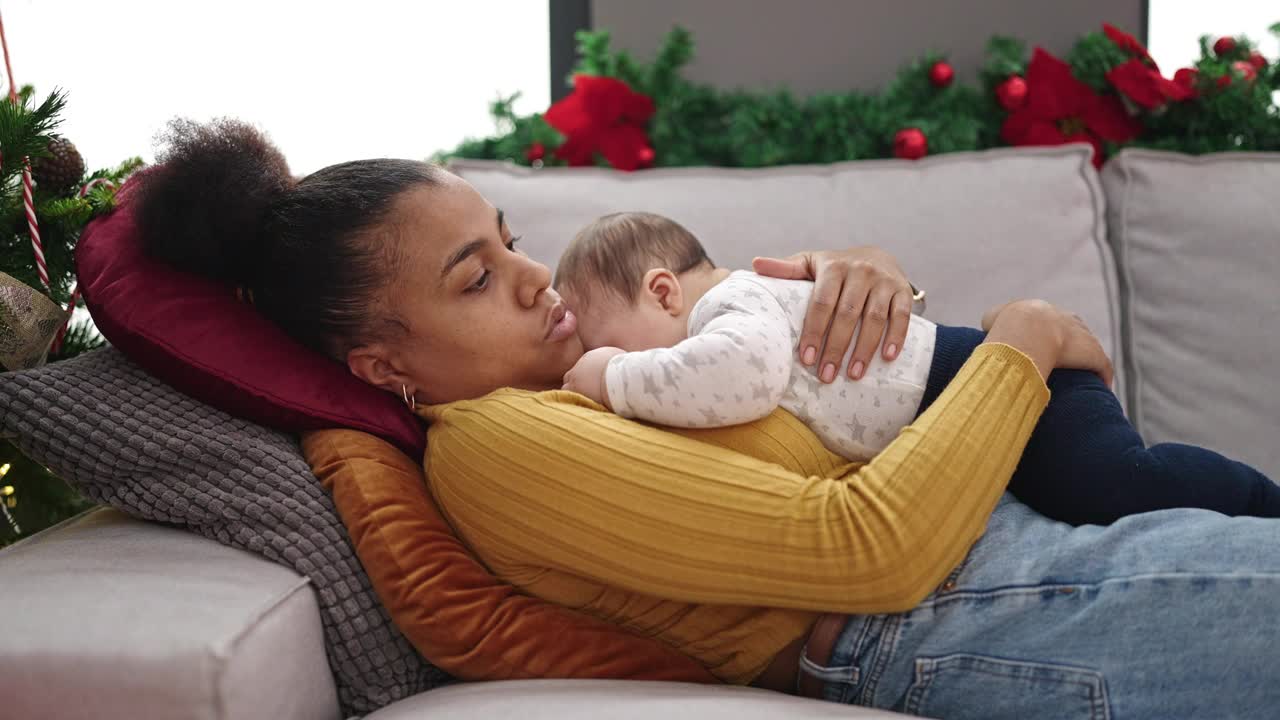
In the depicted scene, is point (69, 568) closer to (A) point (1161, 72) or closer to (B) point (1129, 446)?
(B) point (1129, 446)

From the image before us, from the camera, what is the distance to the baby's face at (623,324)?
124cm

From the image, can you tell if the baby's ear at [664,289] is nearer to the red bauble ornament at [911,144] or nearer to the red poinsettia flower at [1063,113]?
the red bauble ornament at [911,144]

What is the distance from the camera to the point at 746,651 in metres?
1.05

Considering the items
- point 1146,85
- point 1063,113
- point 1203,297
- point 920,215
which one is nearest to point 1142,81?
point 1146,85

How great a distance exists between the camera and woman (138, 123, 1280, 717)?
0.91 m

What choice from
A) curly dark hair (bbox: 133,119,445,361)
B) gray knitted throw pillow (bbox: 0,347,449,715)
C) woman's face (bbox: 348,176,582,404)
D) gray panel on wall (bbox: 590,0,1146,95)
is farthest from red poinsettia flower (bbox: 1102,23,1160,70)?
gray knitted throw pillow (bbox: 0,347,449,715)

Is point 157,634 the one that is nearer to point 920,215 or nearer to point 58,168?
point 58,168

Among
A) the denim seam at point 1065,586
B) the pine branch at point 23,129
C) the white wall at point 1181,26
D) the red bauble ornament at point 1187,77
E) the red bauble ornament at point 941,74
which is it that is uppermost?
the white wall at point 1181,26

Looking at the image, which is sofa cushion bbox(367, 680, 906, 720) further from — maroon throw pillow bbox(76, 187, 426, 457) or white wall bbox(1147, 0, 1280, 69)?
white wall bbox(1147, 0, 1280, 69)

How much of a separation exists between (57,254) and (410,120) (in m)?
1.33

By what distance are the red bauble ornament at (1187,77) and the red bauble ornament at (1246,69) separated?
0.28ft

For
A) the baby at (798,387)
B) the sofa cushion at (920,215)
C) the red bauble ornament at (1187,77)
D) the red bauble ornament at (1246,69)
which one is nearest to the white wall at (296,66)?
the sofa cushion at (920,215)

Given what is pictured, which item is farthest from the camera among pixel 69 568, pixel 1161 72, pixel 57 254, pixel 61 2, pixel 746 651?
pixel 61 2

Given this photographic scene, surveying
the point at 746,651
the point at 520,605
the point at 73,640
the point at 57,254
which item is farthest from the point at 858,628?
the point at 57,254
